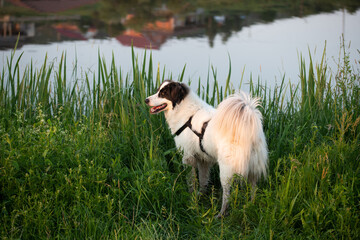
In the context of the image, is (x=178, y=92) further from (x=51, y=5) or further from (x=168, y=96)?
(x=51, y=5)

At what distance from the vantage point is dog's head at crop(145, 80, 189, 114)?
4.11 meters

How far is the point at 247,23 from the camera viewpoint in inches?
614

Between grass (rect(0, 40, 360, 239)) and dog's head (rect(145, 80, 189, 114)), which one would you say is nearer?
grass (rect(0, 40, 360, 239))

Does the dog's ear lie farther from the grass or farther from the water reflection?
the water reflection

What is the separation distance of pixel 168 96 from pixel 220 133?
833 millimetres

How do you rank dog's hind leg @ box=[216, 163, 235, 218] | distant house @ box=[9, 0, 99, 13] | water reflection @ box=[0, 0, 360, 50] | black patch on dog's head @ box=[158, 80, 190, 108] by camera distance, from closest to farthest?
dog's hind leg @ box=[216, 163, 235, 218] < black patch on dog's head @ box=[158, 80, 190, 108] < water reflection @ box=[0, 0, 360, 50] < distant house @ box=[9, 0, 99, 13]

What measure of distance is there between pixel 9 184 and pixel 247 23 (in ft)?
44.6

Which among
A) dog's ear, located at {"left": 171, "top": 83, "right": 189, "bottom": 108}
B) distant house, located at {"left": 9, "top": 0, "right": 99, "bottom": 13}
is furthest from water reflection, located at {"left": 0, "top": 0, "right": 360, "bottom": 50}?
dog's ear, located at {"left": 171, "top": 83, "right": 189, "bottom": 108}

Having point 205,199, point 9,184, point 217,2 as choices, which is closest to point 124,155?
point 205,199

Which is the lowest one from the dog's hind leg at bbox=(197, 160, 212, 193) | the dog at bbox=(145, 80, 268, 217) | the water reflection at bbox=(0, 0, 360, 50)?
the dog's hind leg at bbox=(197, 160, 212, 193)

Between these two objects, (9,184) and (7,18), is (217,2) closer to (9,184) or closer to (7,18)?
(7,18)

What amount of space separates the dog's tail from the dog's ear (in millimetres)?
636

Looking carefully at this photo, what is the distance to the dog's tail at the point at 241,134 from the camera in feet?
11.4

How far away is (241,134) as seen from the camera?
3471mm
